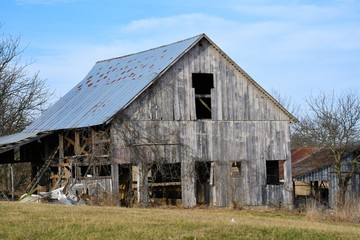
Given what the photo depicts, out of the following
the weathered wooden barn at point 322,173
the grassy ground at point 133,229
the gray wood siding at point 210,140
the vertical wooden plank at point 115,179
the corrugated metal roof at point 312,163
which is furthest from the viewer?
the corrugated metal roof at point 312,163

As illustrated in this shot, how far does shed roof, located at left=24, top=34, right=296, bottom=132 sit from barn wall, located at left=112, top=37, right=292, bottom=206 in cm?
38

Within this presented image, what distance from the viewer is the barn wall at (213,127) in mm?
28625

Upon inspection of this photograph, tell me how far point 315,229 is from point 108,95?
50.1 feet

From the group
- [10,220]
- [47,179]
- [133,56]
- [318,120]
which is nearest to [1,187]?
[47,179]

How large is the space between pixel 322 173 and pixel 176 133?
16140 mm

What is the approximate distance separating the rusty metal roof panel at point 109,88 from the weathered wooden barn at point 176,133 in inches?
3.1

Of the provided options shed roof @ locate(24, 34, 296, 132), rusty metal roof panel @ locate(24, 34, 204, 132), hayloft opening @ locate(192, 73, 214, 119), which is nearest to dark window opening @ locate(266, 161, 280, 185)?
shed roof @ locate(24, 34, 296, 132)

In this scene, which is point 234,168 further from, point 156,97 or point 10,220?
point 10,220

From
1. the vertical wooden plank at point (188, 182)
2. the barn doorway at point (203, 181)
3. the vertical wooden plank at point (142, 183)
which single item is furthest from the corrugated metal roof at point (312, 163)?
the vertical wooden plank at point (142, 183)

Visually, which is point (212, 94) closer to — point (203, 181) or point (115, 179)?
point (203, 181)

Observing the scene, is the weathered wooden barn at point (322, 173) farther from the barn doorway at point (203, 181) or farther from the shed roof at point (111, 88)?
the shed roof at point (111, 88)

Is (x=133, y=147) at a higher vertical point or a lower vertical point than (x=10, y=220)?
higher

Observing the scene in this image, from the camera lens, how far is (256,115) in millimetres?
31312

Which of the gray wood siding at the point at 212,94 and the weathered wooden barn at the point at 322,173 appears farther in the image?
the weathered wooden barn at the point at 322,173
